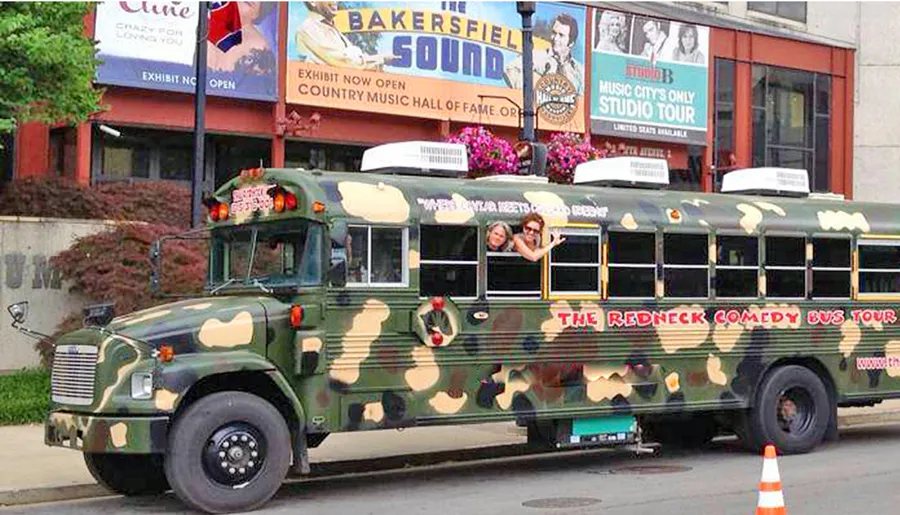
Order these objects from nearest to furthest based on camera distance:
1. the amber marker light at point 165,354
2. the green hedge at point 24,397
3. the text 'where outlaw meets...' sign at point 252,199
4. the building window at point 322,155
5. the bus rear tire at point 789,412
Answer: the amber marker light at point 165,354 → the text 'where outlaw meets...' sign at point 252,199 → the bus rear tire at point 789,412 → the green hedge at point 24,397 → the building window at point 322,155

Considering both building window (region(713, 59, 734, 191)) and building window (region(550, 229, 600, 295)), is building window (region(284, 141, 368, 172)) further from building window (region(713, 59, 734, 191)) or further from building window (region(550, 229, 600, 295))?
building window (region(550, 229, 600, 295))

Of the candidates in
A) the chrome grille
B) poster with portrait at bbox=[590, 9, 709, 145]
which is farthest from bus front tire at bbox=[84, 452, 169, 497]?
poster with portrait at bbox=[590, 9, 709, 145]

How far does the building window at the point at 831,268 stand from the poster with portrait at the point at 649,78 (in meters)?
15.8

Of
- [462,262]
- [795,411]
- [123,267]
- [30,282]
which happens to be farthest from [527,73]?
[30,282]

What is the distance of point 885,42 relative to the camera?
3700cm

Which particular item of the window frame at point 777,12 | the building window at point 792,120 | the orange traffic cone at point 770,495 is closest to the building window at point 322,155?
the building window at point 792,120

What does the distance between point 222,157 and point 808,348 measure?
15.9 metres

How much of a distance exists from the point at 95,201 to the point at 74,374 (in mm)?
10002

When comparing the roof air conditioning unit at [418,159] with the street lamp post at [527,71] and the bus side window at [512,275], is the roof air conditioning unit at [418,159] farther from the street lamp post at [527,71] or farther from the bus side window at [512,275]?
the street lamp post at [527,71]

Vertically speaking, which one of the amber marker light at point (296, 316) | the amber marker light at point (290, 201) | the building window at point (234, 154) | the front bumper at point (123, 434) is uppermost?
the building window at point (234, 154)

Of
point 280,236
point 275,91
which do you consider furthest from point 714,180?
point 280,236

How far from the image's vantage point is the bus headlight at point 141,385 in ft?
30.2

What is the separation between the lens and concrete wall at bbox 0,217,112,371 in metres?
17.5

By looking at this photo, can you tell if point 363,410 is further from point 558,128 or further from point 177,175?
point 558,128
